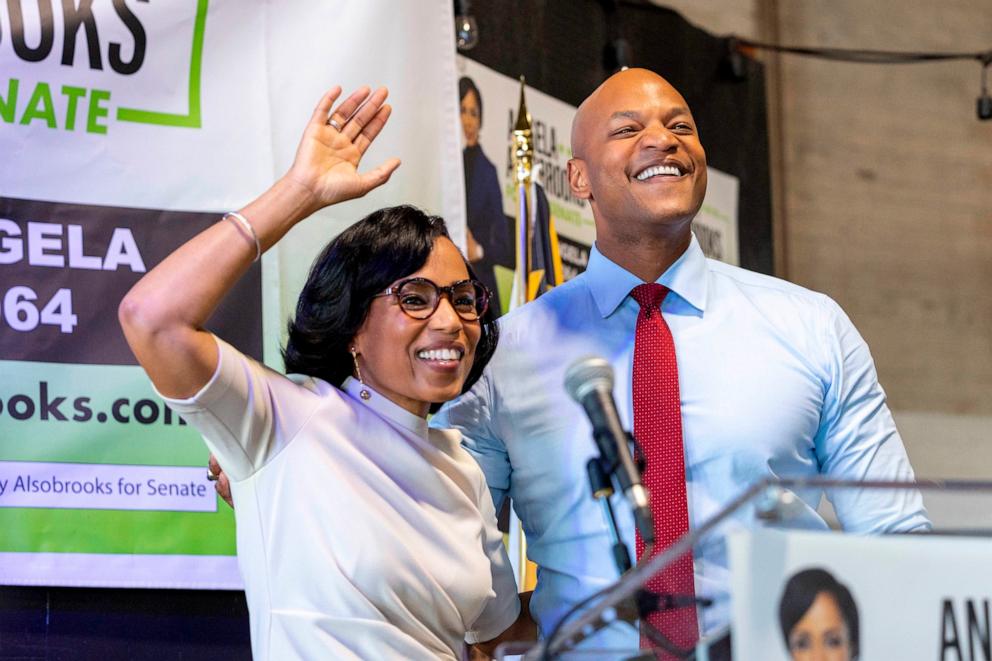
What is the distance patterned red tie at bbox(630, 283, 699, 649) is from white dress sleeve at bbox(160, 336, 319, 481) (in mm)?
580

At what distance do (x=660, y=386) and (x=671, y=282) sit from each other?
21 centimetres

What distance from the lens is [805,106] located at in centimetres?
628

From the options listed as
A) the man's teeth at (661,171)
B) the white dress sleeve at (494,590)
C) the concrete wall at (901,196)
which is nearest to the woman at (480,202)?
the man's teeth at (661,171)

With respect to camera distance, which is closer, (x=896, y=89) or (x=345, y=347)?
(x=345, y=347)

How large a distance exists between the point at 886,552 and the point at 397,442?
90cm

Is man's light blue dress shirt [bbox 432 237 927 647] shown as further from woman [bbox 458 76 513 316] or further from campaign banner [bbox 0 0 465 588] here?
woman [bbox 458 76 513 316]

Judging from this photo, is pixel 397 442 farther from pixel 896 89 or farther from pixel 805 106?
pixel 896 89

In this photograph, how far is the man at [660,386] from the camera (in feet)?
7.25

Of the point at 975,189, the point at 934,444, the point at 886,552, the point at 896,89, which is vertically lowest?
the point at 934,444

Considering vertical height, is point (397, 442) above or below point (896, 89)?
below

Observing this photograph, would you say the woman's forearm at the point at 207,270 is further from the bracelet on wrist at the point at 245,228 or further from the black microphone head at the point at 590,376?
the black microphone head at the point at 590,376

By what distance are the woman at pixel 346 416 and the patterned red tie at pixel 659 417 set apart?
0.26 meters

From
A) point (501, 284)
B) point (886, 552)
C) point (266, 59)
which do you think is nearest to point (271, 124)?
point (266, 59)

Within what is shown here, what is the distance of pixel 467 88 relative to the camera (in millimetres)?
3928
